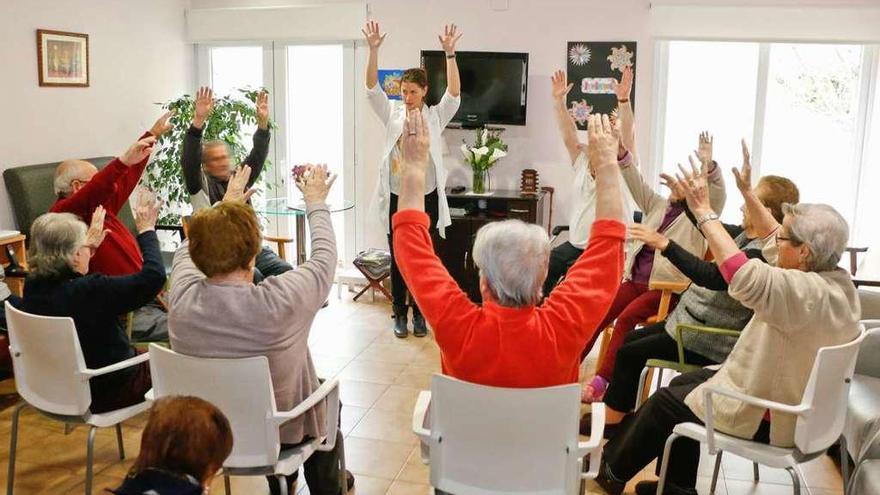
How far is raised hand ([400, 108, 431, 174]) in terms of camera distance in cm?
211

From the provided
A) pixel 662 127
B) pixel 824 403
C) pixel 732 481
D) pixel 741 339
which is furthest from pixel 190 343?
pixel 662 127

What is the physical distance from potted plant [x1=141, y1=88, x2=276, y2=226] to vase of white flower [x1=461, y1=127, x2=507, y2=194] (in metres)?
1.67

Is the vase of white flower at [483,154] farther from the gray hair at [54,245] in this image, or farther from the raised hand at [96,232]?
the gray hair at [54,245]

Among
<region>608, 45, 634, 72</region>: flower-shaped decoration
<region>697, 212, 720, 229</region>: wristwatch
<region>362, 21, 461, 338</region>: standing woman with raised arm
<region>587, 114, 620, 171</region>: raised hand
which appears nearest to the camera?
<region>587, 114, 620, 171</region>: raised hand

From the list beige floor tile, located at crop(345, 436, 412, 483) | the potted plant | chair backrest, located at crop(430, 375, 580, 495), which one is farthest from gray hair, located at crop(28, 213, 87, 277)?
the potted plant

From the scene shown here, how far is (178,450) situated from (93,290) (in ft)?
4.77

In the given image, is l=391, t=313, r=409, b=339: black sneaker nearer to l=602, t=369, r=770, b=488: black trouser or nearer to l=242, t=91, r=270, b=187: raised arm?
l=242, t=91, r=270, b=187: raised arm

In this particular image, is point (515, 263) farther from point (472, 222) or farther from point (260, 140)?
point (472, 222)

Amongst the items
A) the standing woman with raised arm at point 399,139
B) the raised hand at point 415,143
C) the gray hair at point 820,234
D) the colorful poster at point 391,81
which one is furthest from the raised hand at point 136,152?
the colorful poster at point 391,81

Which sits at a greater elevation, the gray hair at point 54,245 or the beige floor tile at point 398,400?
the gray hair at point 54,245

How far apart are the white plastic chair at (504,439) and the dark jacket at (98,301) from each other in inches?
50.4

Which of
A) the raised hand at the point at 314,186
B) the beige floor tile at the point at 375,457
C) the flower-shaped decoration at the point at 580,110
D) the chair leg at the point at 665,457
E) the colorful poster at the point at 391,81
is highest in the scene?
the colorful poster at the point at 391,81

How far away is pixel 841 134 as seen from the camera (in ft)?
18.6

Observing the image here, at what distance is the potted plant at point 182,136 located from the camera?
6.07 m
